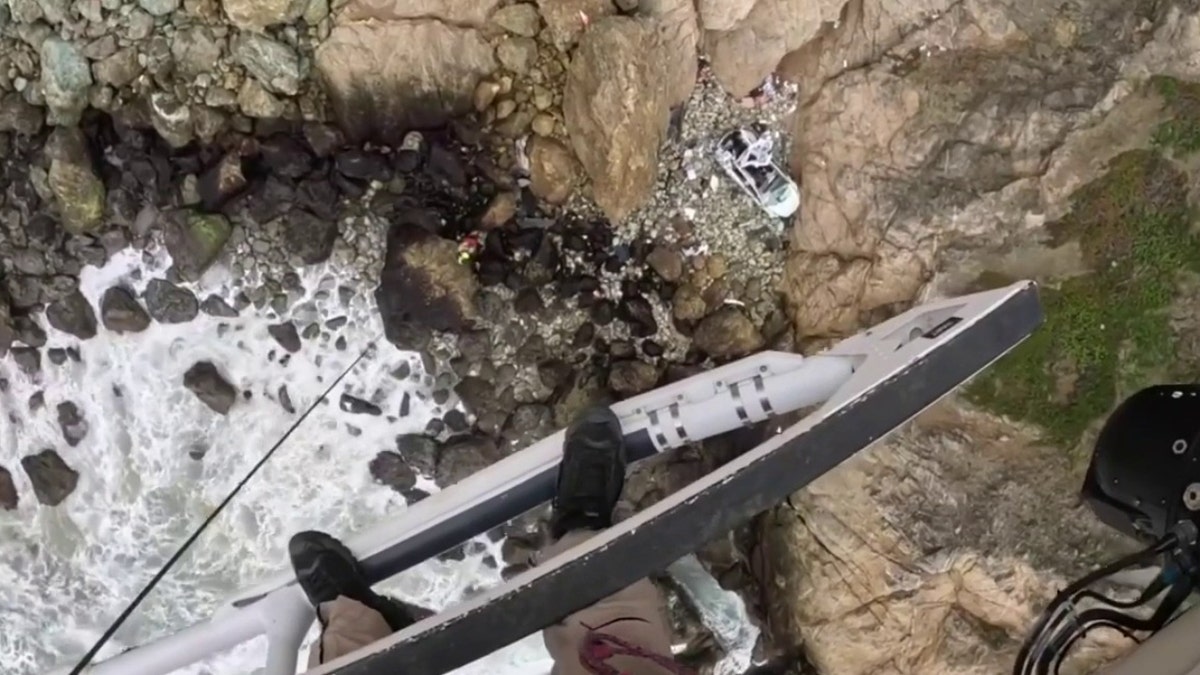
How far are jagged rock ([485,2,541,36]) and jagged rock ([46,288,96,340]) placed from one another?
6.62 feet

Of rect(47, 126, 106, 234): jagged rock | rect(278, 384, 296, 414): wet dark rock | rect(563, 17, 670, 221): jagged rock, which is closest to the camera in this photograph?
rect(563, 17, 670, 221): jagged rock

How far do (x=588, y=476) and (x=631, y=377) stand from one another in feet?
2.90

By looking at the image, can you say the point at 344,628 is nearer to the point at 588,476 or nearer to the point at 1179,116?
the point at 588,476

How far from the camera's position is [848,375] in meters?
2.80

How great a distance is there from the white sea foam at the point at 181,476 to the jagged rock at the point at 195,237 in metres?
0.11

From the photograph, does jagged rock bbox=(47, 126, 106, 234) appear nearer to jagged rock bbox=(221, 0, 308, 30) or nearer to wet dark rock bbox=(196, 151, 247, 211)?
wet dark rock bbox=(196, 151, 247, 211)

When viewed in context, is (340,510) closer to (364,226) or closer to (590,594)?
(364,226)

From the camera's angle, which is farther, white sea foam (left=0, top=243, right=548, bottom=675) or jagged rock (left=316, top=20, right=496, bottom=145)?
white sea foam (left=0, top=243, right=548, bottom=675)

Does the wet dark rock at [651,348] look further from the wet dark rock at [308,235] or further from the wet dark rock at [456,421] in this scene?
the wet dark rock at [308,235]

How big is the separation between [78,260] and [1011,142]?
141 inches

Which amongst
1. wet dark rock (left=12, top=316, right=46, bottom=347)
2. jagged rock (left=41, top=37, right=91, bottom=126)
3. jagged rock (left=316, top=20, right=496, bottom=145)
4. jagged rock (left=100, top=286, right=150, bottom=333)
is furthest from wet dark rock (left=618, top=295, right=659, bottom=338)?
wet dark rock (left=12, top=316, right=46, bottom=347)

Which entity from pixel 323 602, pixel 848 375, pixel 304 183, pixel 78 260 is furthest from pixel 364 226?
pixel 848 375

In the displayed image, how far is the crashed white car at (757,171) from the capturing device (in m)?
3.83

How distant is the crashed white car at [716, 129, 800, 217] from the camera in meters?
3.83
